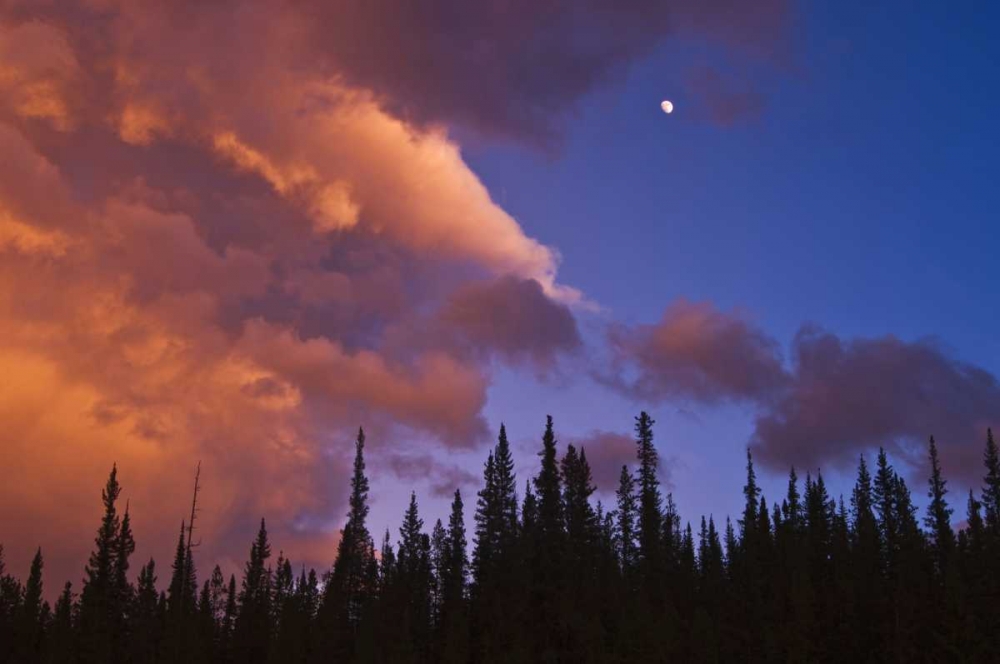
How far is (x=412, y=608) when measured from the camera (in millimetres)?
112125

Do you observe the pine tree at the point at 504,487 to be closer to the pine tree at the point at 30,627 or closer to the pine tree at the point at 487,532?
the pine tree at the point at 487,532

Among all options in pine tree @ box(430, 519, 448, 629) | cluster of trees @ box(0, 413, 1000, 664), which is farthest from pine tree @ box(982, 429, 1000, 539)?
pine tree @ box(430, 519, 448, 629)

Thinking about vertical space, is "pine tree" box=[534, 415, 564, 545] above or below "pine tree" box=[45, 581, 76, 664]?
above

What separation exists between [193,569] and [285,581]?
16.9 m

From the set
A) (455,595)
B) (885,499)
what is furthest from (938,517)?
(455,595)

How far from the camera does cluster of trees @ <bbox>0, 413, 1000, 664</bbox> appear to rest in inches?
3391

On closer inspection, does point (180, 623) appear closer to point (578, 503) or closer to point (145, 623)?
point (145, 623)

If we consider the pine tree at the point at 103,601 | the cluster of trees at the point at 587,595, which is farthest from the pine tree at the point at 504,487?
the pine tree at the point at 103,601

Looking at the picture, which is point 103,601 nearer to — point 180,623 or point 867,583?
point 180,623

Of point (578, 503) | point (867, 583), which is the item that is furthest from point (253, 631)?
point (867, 583)

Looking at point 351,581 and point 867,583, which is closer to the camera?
point 867,583

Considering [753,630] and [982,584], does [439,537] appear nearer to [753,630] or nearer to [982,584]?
[753,630]

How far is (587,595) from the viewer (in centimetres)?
8888

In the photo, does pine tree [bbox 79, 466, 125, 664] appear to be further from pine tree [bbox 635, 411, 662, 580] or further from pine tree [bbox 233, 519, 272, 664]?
pine tree [bbox 635, 411, 662, 580]
